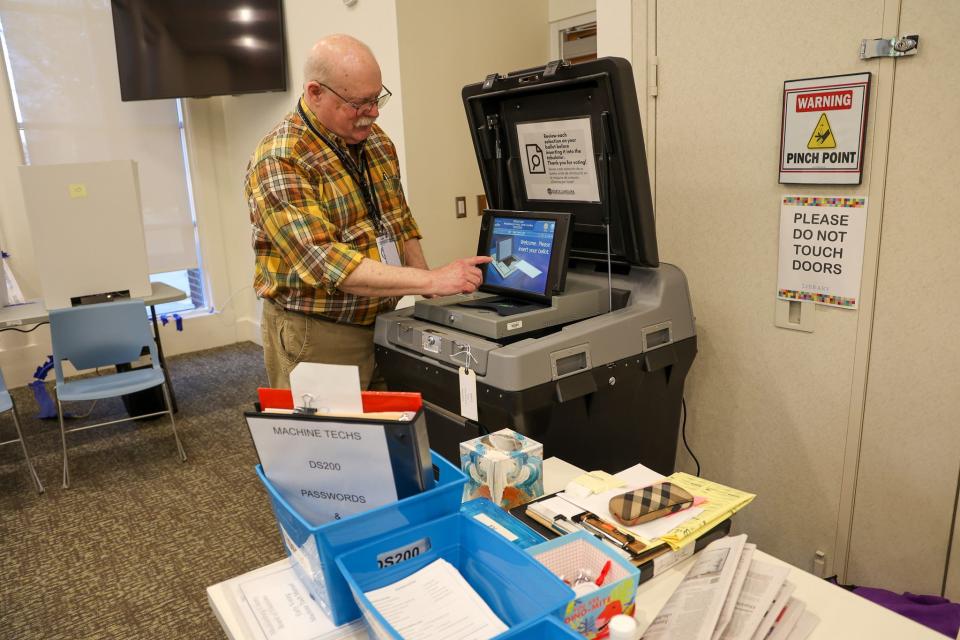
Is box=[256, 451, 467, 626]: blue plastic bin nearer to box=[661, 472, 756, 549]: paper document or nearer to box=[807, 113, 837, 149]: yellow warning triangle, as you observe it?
box=[661, 472, 756, 549]: paper document

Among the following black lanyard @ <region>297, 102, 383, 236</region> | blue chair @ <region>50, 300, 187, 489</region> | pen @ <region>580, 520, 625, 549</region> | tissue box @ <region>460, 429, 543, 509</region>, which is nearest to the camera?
pen @ <region>580, 520, 625, 549</region>

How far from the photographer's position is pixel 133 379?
11.1 feet

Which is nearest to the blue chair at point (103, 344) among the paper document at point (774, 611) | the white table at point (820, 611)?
the white table at point (820, 611)

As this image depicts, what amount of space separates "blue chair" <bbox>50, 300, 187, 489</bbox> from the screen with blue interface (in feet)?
7.02

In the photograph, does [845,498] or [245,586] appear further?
[845,498]

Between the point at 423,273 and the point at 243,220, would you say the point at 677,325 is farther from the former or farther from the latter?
the point at 243,220

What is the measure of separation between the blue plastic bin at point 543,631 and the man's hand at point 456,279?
1108 millimetres

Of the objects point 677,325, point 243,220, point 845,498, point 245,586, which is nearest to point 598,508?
point 245,586

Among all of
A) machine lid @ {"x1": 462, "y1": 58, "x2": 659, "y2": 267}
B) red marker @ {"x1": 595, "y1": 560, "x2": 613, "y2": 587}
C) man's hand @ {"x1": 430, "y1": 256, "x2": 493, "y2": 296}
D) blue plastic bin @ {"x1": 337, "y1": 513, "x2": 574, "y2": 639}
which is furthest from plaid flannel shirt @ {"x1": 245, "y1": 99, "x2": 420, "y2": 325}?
red marker @ {"x1": 595, "y1": 560, "x2": 613, "y2": 587}

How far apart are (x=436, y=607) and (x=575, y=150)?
1.26 meters

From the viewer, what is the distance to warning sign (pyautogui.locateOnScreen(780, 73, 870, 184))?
169cm

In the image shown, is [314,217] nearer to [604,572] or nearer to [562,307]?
[562,307]

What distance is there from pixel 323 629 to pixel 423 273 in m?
1.00

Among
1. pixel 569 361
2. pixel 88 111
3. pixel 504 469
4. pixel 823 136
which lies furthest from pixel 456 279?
pixel 88 111
